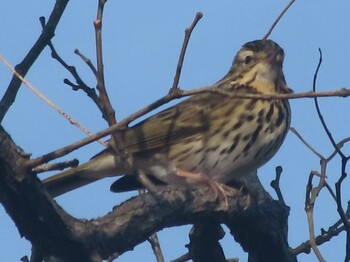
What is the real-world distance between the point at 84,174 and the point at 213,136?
1.23m

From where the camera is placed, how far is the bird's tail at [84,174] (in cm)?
645

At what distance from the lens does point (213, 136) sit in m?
7.54

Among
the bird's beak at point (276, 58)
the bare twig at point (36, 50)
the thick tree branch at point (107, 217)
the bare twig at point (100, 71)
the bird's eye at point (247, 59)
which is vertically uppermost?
the bird's eye at point (247, 59)

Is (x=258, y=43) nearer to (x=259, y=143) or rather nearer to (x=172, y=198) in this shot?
(x=259, y=143)

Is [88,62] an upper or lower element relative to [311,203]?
upper

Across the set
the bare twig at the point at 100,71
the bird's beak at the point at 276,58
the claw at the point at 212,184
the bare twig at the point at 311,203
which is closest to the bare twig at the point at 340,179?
the bare twig at the point at 311,203

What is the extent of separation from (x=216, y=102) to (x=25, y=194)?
11.8ft

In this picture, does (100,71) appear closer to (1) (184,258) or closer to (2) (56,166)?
(2) (56,166)

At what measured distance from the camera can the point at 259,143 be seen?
23.7 feet

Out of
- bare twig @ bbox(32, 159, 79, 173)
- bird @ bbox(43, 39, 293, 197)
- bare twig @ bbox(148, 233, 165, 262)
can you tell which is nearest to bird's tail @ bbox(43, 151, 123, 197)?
bird @ bbox(43, 39, 293, 197)

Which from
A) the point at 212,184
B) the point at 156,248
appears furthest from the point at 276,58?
the point at 156,248

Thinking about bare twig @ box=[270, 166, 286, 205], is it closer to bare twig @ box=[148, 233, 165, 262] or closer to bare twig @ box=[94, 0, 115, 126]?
bare twig @ box=[148, 233, 165, 262]

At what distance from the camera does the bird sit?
23.3 ft

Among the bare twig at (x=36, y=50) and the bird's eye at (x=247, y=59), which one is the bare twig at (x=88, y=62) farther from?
the bird's eye at (x=247, y=59)
